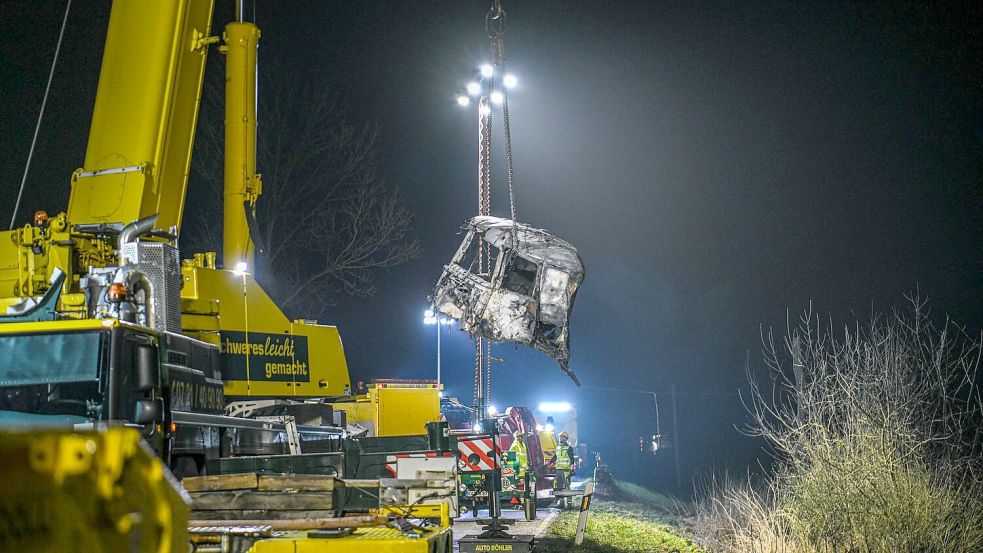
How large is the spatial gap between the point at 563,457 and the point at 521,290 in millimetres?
8437

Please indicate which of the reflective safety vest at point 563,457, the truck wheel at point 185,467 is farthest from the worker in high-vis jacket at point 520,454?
the truck wheel at point 185,467

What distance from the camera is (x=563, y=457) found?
2241 cm

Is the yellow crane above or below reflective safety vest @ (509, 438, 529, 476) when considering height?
above

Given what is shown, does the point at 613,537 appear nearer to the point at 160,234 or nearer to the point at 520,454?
the point at 520,454

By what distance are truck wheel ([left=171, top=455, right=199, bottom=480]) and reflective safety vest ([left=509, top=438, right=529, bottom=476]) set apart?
11149mm

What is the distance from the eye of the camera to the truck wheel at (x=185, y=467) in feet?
25.0

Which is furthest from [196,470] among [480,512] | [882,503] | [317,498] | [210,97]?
Result: [210,97]

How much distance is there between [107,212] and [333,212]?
20.0 metres

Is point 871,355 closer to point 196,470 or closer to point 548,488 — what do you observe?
point 196,470

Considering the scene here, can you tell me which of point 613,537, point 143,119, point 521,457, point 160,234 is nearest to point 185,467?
point 160,234

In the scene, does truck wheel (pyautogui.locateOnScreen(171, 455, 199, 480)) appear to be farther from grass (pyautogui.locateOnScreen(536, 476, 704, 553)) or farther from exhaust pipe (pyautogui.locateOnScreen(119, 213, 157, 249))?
grass (pyautogui.locateOnScreen(536, 476, 704, 553))

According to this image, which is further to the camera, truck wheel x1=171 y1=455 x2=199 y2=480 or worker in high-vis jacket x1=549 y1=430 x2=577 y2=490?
worker in high-vis jacket x1=549 y1=430 x2=577 y2=490

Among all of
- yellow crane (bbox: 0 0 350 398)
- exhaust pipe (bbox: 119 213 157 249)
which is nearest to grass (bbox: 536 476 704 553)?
yellow crane (bbox: 0 0 350 398)

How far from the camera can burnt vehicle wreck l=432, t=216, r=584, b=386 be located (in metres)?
14.8
